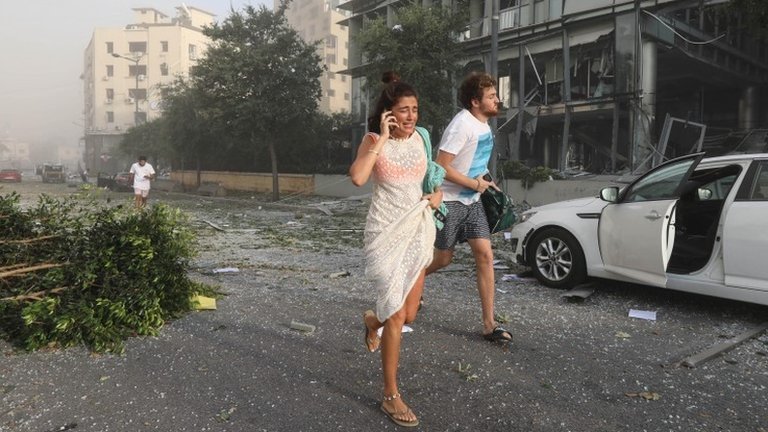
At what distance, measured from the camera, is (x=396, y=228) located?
2.84 m

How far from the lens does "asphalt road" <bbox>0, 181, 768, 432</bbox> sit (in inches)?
114

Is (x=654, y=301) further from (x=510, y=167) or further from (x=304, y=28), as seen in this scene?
(x=304, y=28)

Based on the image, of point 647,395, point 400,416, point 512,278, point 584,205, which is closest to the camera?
point 400,416

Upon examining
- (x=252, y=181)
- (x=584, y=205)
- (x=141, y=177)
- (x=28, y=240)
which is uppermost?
(x=252, y=181)

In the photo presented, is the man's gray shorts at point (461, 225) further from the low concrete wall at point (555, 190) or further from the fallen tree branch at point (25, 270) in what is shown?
the low concrete wall at point (555, 190)

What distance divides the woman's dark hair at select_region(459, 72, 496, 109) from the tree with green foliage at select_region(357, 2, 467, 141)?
1388 centimetres

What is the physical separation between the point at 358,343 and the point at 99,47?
98.1 metres

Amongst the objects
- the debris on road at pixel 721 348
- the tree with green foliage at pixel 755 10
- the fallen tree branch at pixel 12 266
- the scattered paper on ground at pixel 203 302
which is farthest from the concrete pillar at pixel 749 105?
the fallen tree branch at pixel 12 266

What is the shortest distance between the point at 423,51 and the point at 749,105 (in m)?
16.1

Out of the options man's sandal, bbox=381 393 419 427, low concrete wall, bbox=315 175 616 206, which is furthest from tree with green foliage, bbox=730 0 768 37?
man's sandal, bbox=381 393 419 427

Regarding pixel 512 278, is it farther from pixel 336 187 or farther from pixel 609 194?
pixel 336 187

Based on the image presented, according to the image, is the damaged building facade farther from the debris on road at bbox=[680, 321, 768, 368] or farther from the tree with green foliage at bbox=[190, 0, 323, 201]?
the debris on road at bbox=[680, 321, 768, 368]

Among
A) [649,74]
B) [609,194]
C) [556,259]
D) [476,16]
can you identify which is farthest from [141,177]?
[476,16]

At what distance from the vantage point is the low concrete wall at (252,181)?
28.3 m
